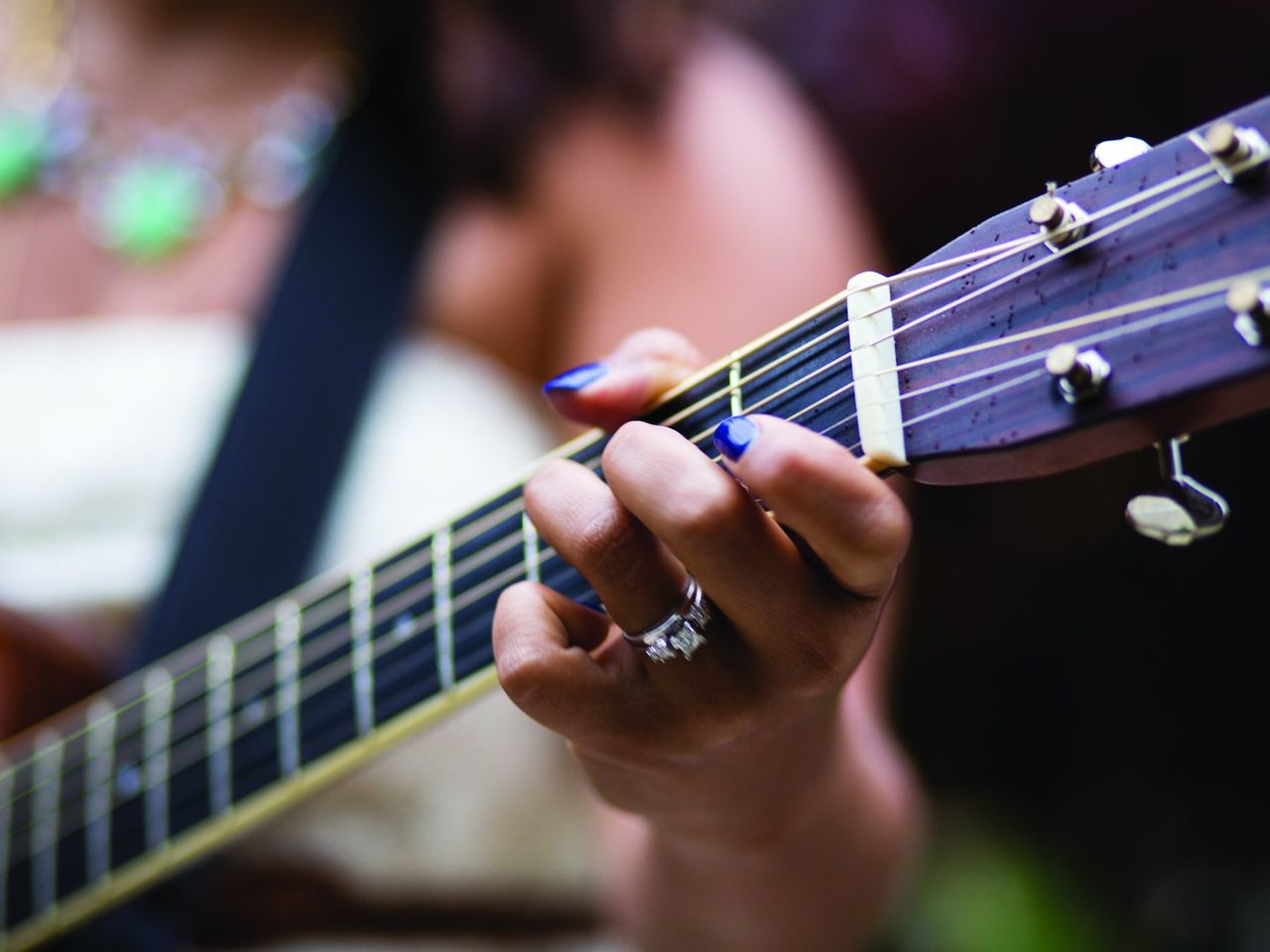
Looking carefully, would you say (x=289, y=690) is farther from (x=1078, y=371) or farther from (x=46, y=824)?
(x=1078, y=371)

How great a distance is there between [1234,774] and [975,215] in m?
0.65

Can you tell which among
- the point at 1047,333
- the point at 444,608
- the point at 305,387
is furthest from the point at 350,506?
the point at 1047,333

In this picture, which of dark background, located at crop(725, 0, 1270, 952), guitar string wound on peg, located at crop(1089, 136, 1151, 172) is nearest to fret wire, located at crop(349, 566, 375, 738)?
guitar string wound on peg, located at crop(1089, 136, 1151, 172)

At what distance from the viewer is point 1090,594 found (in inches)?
49.2

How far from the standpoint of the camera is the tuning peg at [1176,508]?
29cm

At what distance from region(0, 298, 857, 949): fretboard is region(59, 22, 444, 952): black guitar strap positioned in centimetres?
3

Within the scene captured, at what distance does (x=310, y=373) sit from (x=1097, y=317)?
0.55 metres

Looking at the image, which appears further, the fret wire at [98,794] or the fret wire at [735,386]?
the fret wire at [98,794]

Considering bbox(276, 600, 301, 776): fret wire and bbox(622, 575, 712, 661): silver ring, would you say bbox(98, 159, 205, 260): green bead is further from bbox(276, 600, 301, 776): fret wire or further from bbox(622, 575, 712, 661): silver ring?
bbox(622, 575, 712, 661): silver ring

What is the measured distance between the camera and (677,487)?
0.32 metres

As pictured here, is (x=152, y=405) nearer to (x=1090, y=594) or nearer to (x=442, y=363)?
(x=442, y=363)

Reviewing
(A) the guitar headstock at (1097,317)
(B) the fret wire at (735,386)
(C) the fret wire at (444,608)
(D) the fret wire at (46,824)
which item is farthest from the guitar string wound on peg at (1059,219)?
(D) the fret wire at (46,824)

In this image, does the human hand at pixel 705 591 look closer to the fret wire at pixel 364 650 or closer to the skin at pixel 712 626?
the skin at pixel 712 626

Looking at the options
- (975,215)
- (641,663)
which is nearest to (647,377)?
(641,663)
